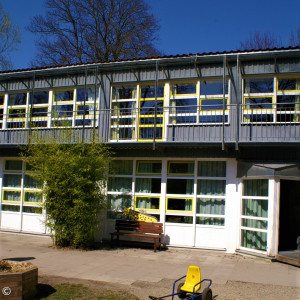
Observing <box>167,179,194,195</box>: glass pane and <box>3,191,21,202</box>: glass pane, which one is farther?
<box>3,191,21,202</box>: glass pane

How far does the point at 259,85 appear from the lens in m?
13.0

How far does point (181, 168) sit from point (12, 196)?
23.9ft

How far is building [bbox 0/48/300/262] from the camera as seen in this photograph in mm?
11992

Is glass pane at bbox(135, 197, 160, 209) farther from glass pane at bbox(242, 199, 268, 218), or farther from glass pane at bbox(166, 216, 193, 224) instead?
glass pane at bbox(242, 199, 268, 218)

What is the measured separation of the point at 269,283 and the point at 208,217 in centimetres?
434

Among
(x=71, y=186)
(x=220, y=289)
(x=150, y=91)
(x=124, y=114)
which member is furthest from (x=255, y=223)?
(x=124, y=114)

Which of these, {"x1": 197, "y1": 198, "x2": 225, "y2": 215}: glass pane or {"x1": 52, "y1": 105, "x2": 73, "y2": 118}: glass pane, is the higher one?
{"x1": 52, "y1": 105, "x2": 73, "y2": 118}: glass pane

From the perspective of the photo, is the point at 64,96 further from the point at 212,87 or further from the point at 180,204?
the point at 180,204

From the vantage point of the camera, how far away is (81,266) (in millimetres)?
9914

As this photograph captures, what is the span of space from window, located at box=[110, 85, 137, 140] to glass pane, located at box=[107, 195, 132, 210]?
213 centimetres

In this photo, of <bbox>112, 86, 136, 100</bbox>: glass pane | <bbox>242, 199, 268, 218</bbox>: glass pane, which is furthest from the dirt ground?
<bbox>112, 86, 136, 100</bbox>: glass pane

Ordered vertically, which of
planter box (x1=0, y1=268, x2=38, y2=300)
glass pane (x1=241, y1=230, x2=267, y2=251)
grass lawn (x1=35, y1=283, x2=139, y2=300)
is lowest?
grass lawn (x1=35, y1=283, x2=139, y2=300)

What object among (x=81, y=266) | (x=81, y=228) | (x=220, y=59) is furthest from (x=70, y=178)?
(x=220, y=59)

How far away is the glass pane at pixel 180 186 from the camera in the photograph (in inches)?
519
